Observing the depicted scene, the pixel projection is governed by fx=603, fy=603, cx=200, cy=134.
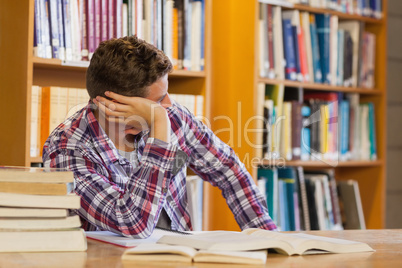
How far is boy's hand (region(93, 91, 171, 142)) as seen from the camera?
1565 mm

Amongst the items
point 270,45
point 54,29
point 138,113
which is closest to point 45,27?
point 54,29

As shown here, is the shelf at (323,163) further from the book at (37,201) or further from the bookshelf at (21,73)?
the book at (37,201)

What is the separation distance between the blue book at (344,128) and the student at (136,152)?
1138 millimetres

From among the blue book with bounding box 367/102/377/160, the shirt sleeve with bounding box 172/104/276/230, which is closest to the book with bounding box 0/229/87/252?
the shirt sleeve with bounding box 172/104/276/230

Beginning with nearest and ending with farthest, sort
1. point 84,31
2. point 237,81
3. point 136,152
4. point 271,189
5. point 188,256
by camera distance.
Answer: point 188,256 < point 136,152 < point 84,31 < point 237,81 < point 271,189

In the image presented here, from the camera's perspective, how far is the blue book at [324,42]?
2.86 metres

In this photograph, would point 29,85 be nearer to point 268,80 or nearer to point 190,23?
point 190,23

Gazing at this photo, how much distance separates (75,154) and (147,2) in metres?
0.92

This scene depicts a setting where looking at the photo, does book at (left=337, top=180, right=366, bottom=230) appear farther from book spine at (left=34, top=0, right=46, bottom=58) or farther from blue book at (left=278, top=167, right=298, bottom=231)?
book spine at (left=34, top=0, right=46, bottom=58)

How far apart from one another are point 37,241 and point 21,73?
1.15 meters

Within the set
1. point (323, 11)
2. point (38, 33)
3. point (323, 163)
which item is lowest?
point (323, 163)

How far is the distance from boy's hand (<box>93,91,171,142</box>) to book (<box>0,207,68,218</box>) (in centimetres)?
46

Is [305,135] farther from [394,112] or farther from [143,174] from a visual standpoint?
[143,174]

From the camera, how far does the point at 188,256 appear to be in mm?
1044
